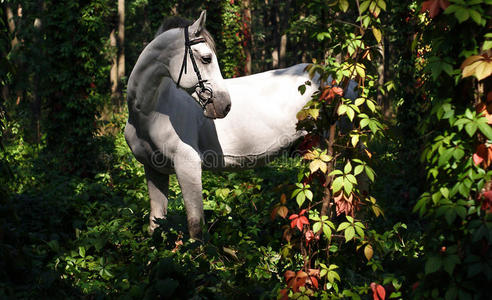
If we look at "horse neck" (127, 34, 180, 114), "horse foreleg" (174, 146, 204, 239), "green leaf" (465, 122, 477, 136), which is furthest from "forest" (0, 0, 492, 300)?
"horse neck" (127, 34, 180, 114)

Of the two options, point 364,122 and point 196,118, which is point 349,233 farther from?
point 196,118

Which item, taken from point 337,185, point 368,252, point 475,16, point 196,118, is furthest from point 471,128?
point 196,118

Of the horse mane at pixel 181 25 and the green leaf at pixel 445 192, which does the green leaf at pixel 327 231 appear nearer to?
the green leaf at pixel 445 192

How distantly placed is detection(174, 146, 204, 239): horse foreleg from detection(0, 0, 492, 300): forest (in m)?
0.21

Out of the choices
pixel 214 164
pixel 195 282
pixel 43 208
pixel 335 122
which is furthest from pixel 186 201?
pixel 43 208

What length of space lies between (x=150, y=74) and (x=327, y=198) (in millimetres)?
2190

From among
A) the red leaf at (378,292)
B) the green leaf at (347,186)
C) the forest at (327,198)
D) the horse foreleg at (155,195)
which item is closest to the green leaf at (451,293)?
the forest at (327,198)

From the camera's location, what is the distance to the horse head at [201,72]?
4.29 metres

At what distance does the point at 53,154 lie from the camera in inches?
342

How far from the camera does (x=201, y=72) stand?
4.32 metres

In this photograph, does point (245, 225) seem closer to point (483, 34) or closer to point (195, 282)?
point (195, 282)

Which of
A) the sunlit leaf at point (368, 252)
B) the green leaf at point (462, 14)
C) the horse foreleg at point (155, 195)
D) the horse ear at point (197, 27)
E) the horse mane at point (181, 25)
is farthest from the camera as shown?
the horse foreleg at point (155, 195)

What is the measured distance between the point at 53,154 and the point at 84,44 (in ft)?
7.17

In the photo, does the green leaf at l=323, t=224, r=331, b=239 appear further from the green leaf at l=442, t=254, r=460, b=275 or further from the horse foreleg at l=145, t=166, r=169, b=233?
the horse foreleg at l=145, t=166, r=169, b=233
